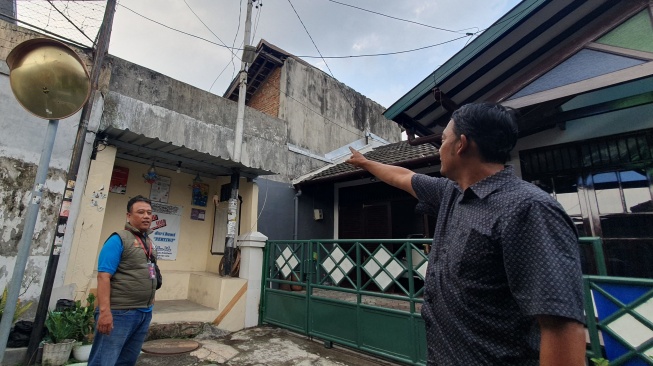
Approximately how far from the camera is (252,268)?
19.2 ft

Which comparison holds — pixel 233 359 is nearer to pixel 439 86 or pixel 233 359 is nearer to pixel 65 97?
pixel 65 97

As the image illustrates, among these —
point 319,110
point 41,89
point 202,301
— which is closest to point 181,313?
point 202,301

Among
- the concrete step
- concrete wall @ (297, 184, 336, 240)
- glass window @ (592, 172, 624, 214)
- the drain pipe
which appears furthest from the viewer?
concrete wall @ (297, 184, 336, 240)

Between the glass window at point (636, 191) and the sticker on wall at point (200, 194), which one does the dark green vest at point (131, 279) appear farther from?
the glass window at point (636, 191)

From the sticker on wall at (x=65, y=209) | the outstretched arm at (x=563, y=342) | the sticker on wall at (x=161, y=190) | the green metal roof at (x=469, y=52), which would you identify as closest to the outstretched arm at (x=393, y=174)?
the outstretched arm at (x=563, y=342)

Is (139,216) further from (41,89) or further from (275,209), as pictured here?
(275,209)

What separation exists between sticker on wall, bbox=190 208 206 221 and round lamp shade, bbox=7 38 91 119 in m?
4.52

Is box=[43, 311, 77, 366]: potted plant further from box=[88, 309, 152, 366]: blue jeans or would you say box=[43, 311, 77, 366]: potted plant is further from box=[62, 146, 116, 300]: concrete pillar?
box=[88, 309, 152, 366]: blue jeans

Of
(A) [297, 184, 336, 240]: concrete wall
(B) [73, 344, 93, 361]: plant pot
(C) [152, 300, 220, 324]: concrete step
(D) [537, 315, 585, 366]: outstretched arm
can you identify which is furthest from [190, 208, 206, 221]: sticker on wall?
(D) [537, 315, 585, 366]: outstretched arm

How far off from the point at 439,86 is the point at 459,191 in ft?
12.8

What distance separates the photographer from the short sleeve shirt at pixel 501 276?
0.87m

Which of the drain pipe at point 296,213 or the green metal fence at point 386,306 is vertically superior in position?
the drain pipe at point 296,213

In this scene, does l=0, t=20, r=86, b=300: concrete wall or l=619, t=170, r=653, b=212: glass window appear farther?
l=0, t=20, r=86, b=300: concrete wall

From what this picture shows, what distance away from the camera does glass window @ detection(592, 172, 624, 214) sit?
13.2ft
